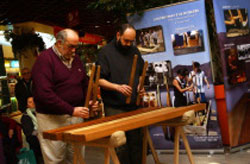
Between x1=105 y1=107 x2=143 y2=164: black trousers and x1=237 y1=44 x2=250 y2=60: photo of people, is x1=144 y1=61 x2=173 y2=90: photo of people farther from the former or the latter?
x1=105 y1=107 x2=143 y2=164: black trousers

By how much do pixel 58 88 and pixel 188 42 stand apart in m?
2.26

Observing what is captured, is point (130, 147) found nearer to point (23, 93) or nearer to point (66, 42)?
point (66, 42)

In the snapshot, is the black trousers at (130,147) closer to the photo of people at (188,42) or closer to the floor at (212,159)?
the floor at (212,159)

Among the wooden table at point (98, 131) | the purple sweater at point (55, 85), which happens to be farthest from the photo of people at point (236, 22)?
the purple sweater at point (55, 85)

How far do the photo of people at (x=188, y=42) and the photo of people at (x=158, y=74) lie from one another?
0.78ft

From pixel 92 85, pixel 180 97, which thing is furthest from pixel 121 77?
pixel 180 97

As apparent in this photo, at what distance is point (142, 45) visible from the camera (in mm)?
4844

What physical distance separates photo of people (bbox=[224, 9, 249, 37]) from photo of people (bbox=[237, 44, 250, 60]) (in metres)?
0.17

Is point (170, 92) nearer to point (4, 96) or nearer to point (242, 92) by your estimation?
point (242, 92)

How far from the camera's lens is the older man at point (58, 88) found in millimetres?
2688

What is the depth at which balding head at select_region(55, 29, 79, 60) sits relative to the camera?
2773 millimetres

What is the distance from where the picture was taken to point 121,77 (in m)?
3.19

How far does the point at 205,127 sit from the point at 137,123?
227 centimetres

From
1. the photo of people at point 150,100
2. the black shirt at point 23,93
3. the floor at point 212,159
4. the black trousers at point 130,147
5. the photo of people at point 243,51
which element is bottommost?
the floor at point 212,159
